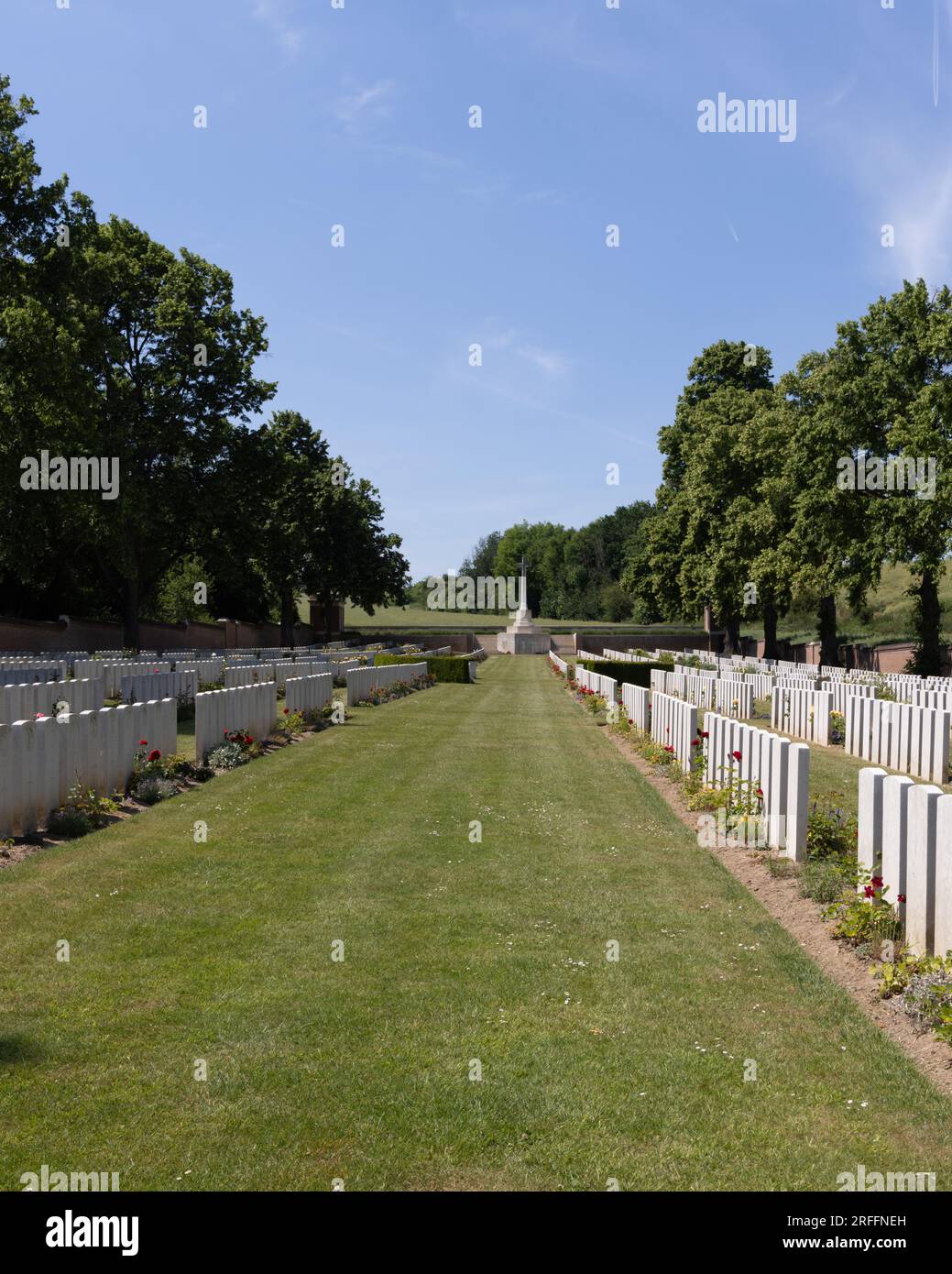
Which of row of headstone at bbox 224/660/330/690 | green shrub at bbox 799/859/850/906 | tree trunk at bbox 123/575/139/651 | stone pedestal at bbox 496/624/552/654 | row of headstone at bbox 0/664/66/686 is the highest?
tree trunk at bbox 123/575/139/651

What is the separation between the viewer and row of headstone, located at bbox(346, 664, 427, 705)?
87.4 ft

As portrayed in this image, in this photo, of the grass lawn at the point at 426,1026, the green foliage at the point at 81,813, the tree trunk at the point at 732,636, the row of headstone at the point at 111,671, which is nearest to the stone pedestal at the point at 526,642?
the tree trunk at the point at 732,636

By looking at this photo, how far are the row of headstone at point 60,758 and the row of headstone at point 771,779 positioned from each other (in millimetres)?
6614

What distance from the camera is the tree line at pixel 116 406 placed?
26281 millimetres

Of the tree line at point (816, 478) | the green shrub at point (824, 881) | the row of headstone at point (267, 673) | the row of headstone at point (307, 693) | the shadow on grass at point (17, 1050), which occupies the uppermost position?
the tree line at point (816, 478)

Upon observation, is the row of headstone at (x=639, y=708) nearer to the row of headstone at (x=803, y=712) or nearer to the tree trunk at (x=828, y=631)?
the row of headstone at (x=803, y=712)

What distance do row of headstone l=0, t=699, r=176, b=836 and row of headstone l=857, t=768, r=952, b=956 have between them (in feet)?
23.4

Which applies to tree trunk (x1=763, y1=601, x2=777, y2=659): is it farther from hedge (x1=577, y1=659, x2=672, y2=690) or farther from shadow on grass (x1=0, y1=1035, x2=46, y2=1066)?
shadow on grass (x1=0, y1=1035, x2=46, y2=1066)

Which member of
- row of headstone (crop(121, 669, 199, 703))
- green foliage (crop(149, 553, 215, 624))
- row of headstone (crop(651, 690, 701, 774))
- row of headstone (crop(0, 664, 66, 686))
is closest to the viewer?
row of headstone (crop(651, 690, 701, 774))

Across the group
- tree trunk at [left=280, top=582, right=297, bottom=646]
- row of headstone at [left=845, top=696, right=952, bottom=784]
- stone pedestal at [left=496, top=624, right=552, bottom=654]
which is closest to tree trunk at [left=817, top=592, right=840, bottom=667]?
row of headstone at [left=845, top=696, right=952, bottom=784]
